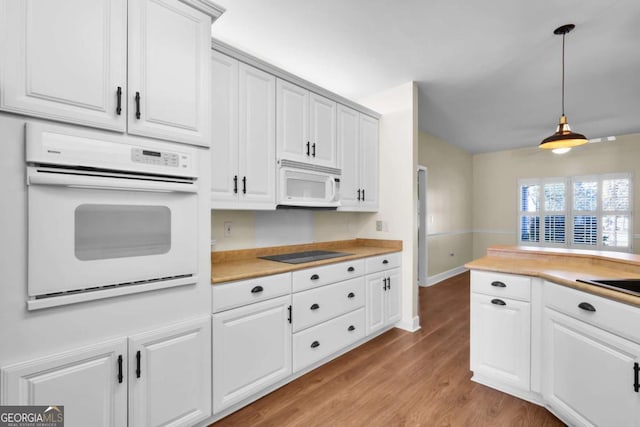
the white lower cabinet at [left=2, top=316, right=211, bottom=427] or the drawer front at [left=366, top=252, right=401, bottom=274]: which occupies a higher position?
the drawer front at [left=366, top=252, right=401, bottom=274]

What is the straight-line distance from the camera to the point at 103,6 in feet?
4.66

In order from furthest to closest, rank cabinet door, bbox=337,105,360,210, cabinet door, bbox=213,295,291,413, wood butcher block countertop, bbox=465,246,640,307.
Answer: cabinet door, bbox=337,105,360,210
cabinet door, bbox=213,295,291,413
wood butcher block countertop, bbox=465,246,640,307

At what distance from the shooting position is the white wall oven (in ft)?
4.17

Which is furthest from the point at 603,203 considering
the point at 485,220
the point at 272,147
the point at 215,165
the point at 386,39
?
the point at 215,165

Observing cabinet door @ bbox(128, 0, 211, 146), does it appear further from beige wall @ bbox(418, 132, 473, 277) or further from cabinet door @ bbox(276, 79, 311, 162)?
beige wall @ bbox(418, 132, 473, 277)

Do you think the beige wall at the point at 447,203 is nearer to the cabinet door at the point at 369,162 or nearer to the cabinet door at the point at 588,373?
the cabinet door at the point at 369,162

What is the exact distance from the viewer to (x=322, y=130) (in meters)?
2.96

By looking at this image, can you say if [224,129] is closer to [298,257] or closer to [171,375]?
[298,257]

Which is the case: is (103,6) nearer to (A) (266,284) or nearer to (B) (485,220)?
(A) (266,284)

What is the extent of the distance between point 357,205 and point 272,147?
127 cm

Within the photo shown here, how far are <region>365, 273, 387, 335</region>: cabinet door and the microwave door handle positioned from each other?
2030mm

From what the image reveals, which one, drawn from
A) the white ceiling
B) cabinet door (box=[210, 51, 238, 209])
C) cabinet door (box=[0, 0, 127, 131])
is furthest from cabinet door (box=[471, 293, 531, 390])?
cabinet door (box=[0, 0, 127, 131])

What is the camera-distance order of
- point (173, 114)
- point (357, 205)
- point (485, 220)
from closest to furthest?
point (173, 114)
point (357, 205)
point (485, 220)

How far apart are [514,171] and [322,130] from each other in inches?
232
